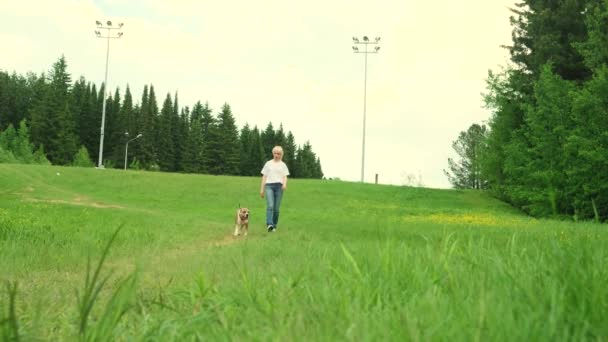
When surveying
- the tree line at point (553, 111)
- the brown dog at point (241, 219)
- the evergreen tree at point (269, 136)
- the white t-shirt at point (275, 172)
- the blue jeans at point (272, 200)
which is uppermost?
the evergreen tree at point (269, 136)

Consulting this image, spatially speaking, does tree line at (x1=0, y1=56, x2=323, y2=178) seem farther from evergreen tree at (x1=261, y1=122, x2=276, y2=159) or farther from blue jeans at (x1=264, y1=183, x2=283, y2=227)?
blue jeans at (x1=264, y1=183, x2=283, y2=227)

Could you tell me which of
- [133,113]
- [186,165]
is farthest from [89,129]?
[186,165]

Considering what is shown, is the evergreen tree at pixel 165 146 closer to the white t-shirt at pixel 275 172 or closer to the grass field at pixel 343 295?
the white t-shirt at pixel 275 172

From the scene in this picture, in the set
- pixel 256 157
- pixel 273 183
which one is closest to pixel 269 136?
pixel 256 157

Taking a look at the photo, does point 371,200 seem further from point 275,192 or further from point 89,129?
point 89,129

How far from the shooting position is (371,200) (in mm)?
39312

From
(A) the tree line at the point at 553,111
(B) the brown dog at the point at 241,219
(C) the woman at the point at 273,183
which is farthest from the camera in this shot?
(A) the tree line at the point at 553,111

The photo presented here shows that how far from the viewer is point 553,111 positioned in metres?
30.8

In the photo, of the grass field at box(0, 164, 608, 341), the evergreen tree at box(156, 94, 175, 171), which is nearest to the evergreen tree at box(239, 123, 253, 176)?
the evergreen tree at box(156, 94, 175, 171)

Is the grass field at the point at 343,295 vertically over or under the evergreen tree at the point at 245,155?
under

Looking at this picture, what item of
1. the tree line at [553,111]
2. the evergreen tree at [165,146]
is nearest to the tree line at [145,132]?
the evergreen tree at [165,146]

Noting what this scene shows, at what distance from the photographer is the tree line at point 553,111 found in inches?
1091

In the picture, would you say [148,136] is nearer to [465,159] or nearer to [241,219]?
[465,159]

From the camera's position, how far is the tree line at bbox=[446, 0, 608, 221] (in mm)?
27719
